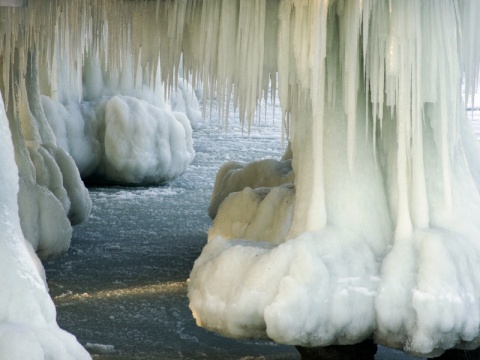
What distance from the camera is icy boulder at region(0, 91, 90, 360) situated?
3.21m

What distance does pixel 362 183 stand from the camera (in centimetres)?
593

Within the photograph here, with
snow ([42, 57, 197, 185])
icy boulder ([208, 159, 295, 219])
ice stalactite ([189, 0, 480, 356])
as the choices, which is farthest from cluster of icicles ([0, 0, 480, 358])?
snow ([42, 57, 197, 185])

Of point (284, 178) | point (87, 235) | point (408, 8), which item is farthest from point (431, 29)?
point (87, 235)

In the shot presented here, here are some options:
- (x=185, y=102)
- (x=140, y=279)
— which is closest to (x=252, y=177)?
(x=140, y=279)

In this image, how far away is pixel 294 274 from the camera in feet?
17.7

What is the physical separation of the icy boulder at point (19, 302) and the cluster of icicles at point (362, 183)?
2003mm

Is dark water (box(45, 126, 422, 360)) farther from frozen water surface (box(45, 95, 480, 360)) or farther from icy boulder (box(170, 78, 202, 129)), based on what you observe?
icy boulder (box(170, 78, 202, 129))

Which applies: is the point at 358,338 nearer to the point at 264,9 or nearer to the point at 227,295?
the point at 227,295

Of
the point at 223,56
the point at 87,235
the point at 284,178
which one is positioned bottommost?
the point at 87,235

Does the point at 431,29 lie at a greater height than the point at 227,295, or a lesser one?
greater

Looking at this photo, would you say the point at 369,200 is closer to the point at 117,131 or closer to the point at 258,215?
the point at 258,215

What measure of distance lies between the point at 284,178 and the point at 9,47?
251cm

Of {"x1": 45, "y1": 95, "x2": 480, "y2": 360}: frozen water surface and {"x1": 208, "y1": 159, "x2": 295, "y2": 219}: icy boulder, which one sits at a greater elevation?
{"x1": 208, "y1": 159, "x2": 295, "y2": 219}: icy boulder

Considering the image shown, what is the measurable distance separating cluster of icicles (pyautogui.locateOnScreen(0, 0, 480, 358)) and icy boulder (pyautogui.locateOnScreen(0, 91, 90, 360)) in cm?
200
